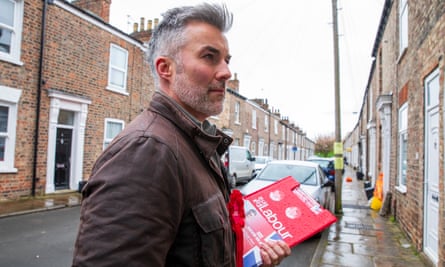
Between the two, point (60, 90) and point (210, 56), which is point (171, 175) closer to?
point (210, 56)

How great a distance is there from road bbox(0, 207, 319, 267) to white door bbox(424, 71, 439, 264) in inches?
74.9

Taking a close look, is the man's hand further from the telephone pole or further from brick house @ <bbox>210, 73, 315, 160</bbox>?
brick house @ <bbox>210, 73, 315, 160</bbox>

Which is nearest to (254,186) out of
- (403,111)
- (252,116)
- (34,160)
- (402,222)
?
(402,222)

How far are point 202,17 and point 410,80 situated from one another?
20.9 feet

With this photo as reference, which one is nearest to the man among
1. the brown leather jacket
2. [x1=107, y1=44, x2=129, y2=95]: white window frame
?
the brown leather jacket

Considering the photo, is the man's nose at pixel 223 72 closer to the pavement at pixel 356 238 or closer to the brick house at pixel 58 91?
the pavement at pixel 356 238

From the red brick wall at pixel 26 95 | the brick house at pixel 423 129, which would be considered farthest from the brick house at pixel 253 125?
the brick house at pixel 423 129

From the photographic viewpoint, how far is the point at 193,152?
1.23 m

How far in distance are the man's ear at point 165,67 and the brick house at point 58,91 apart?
9.29 m

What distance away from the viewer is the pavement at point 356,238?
519cm

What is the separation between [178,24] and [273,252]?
1188 millimetres

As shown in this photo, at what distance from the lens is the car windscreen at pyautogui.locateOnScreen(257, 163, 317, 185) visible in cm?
848

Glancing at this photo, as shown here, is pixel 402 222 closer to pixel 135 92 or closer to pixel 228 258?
pixel 228 258

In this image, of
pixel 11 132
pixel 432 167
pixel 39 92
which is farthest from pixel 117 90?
pixel 432 167
